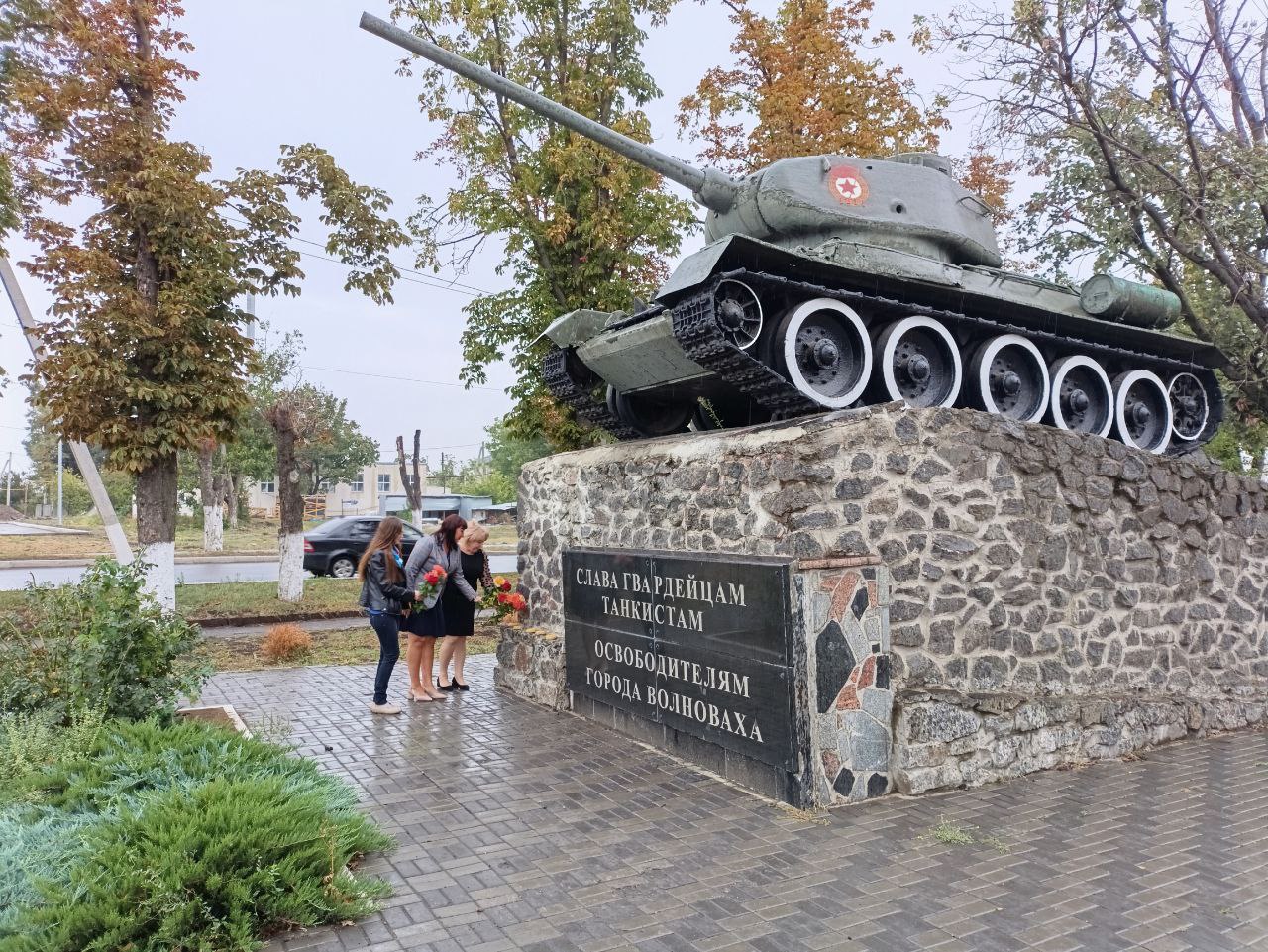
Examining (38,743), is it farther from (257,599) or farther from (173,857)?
(257,599)

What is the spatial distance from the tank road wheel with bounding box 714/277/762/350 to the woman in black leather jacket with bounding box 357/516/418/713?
11.0ft

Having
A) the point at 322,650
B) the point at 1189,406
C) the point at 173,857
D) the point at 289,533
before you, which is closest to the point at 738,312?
the point at 173,857

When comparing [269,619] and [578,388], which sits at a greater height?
[578,388]

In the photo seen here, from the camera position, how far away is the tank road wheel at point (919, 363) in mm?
8125

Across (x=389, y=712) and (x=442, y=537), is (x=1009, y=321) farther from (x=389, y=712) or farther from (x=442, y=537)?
(x=389, y=712)

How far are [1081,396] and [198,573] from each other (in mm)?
20171

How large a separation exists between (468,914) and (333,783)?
170 cm

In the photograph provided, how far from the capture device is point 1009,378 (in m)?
8.79

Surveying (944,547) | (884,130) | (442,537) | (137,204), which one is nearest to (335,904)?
(944,547)

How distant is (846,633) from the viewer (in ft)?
18.7

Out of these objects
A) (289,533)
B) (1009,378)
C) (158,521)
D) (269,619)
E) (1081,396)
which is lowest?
(269,619)

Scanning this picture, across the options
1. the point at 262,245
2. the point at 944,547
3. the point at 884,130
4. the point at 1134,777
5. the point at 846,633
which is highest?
the point at 884,130

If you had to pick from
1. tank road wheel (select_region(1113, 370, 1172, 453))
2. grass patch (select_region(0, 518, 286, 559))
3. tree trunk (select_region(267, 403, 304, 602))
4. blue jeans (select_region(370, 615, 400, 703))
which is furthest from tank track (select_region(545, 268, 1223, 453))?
grass patch (select_region(0, 518, 286, 559))

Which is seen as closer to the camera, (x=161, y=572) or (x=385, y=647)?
(x=385, y=647)
